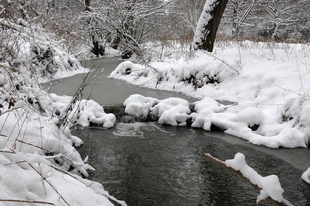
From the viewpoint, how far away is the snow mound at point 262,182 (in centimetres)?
89

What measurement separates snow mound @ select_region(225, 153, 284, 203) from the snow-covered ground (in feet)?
11.3

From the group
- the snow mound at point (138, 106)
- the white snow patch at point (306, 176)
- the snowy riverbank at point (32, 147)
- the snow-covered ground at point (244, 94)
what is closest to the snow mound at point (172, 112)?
the snow-covered ground at point (244, 94)

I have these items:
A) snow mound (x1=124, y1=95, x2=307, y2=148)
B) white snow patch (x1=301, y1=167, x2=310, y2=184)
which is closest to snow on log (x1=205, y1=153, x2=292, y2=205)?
white snow patch (x1=301, y1=167, x2=310, y2=184)

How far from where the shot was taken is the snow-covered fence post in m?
7.85

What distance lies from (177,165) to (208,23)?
18.7ft

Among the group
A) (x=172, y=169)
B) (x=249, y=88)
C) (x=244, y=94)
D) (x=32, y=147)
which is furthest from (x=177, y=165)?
(x=249, y=88)

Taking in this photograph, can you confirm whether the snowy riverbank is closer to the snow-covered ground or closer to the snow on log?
the snow on log

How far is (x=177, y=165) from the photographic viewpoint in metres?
3.48

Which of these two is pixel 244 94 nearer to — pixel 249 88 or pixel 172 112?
pixel 249 88

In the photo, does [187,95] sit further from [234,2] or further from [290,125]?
[234,2]

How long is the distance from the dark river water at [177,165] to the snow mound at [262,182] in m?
1.87

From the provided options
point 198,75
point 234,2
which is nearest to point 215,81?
point 198,75

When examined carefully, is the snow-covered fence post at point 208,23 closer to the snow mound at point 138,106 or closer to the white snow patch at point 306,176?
the snow mound at point 138,106

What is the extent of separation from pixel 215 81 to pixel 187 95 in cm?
86
